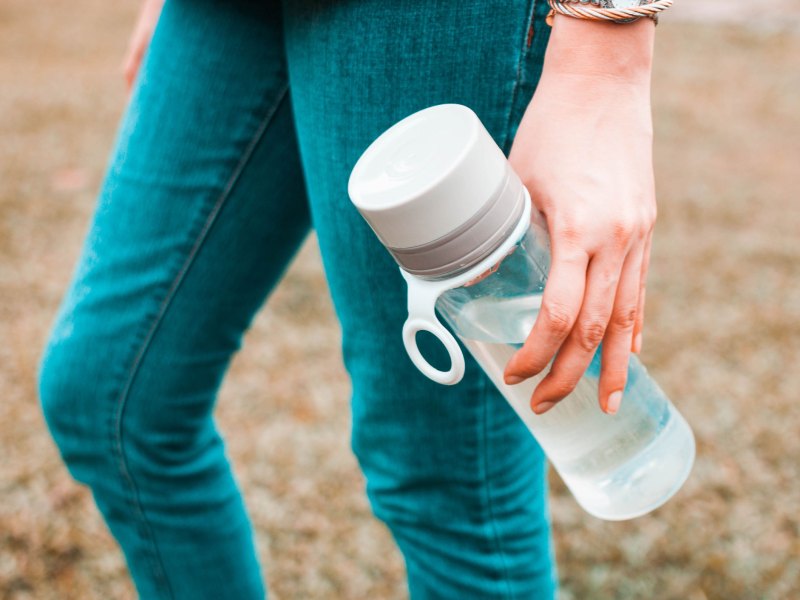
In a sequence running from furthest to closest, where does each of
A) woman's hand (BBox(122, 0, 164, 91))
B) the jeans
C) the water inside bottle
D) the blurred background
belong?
the blurred background < woman's hand (BBox(122, 0, 164, 91)) < the water inside bottle < the jeans

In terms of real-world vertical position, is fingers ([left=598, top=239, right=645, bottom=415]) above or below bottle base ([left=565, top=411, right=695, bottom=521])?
above

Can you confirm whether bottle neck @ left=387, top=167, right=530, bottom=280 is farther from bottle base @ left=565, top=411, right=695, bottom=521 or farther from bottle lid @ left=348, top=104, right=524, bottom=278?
bottle base @ left=565, top=411, right=695, bottom=521

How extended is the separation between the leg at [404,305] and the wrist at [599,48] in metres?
→ 0.04

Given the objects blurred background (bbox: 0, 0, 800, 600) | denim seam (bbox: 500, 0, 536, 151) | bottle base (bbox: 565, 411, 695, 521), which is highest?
denim seam (bbox: 500, 0, 536, 151)

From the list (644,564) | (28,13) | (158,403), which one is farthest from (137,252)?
(28,13)

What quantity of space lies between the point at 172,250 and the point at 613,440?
507 millimetres

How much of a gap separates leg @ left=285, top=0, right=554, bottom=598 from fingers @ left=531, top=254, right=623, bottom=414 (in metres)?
0.11

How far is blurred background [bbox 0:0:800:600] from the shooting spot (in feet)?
5.36

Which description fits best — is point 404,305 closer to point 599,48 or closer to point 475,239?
point 475,239

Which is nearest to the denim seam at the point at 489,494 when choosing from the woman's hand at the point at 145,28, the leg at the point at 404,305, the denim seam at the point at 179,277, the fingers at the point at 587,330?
the leg at the point at 404,305

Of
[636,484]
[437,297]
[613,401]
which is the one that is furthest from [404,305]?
[636,484]

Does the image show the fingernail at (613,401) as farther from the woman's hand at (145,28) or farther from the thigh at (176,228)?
the woman's hand at (145,28)

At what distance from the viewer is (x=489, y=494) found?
2.62ft

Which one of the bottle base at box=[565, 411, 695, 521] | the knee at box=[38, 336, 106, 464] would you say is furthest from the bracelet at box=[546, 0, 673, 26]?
the knee at box=[38, 336, 106, 464]
